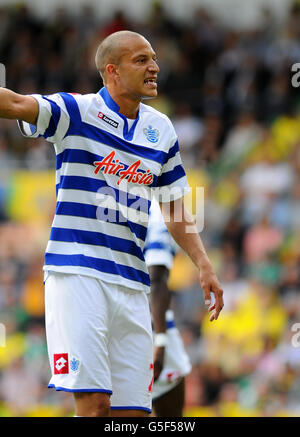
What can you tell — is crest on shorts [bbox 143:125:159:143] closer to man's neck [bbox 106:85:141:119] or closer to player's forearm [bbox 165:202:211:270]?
man's neck [bbox 106:85:141:119]

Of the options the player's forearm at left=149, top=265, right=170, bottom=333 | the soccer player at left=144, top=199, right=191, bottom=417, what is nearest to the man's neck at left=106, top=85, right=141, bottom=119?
the soccer player at left=144, top=199, right=191, bottom=417

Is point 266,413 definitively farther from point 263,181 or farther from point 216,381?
point 263,181

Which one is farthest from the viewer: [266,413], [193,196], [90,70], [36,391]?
[90,70]

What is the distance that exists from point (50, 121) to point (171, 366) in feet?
8.85

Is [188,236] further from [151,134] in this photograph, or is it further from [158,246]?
[158,246]

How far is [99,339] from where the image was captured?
502 centimetres

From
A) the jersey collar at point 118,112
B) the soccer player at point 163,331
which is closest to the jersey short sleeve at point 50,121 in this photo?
the jersey collar at point 118,112

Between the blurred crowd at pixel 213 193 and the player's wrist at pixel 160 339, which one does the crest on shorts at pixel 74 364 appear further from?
the blurred crowd at pixel 213 193

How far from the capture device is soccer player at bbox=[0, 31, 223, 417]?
16.3ft

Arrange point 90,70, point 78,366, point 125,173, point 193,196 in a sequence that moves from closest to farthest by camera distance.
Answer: point 78,366 → point 125,173 → point 193,196 → point 90,70
